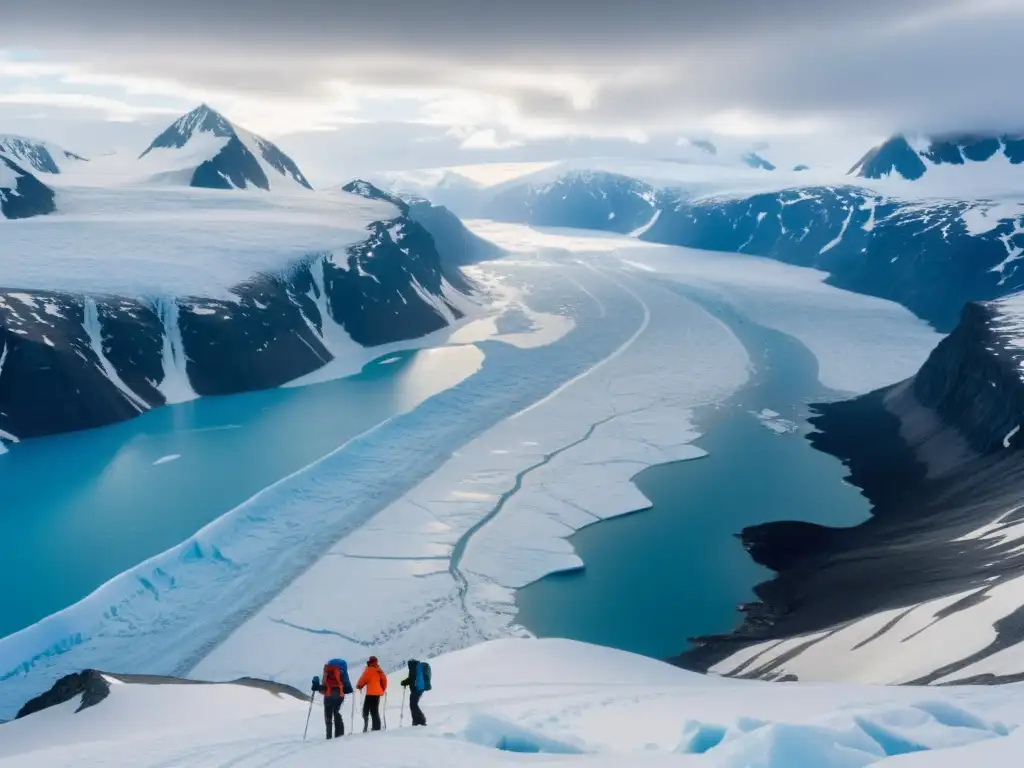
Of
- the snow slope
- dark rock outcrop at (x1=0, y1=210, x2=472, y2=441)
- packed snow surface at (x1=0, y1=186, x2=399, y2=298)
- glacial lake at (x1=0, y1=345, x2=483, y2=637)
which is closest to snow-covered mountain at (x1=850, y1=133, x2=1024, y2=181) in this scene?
the snow slope

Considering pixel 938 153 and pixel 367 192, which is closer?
pixel 367 192

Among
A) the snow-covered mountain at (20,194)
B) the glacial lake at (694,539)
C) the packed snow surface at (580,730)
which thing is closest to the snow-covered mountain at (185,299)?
the snow-covered mountain at (20,194)

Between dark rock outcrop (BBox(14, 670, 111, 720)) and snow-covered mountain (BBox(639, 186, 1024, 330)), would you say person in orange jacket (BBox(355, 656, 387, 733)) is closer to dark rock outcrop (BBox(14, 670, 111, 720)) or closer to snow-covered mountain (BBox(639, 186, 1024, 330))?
dark rock outcrop (BBox(14, 670, 111, 720))

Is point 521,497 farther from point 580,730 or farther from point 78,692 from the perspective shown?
point 580,730

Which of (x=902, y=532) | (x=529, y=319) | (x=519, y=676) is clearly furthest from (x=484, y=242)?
(x=519, y=676)

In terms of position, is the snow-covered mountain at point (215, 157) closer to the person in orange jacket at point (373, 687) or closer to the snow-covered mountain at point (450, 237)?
the snow-covered mountain at point (450, 237)

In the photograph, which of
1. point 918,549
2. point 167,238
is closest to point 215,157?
point 167,238
